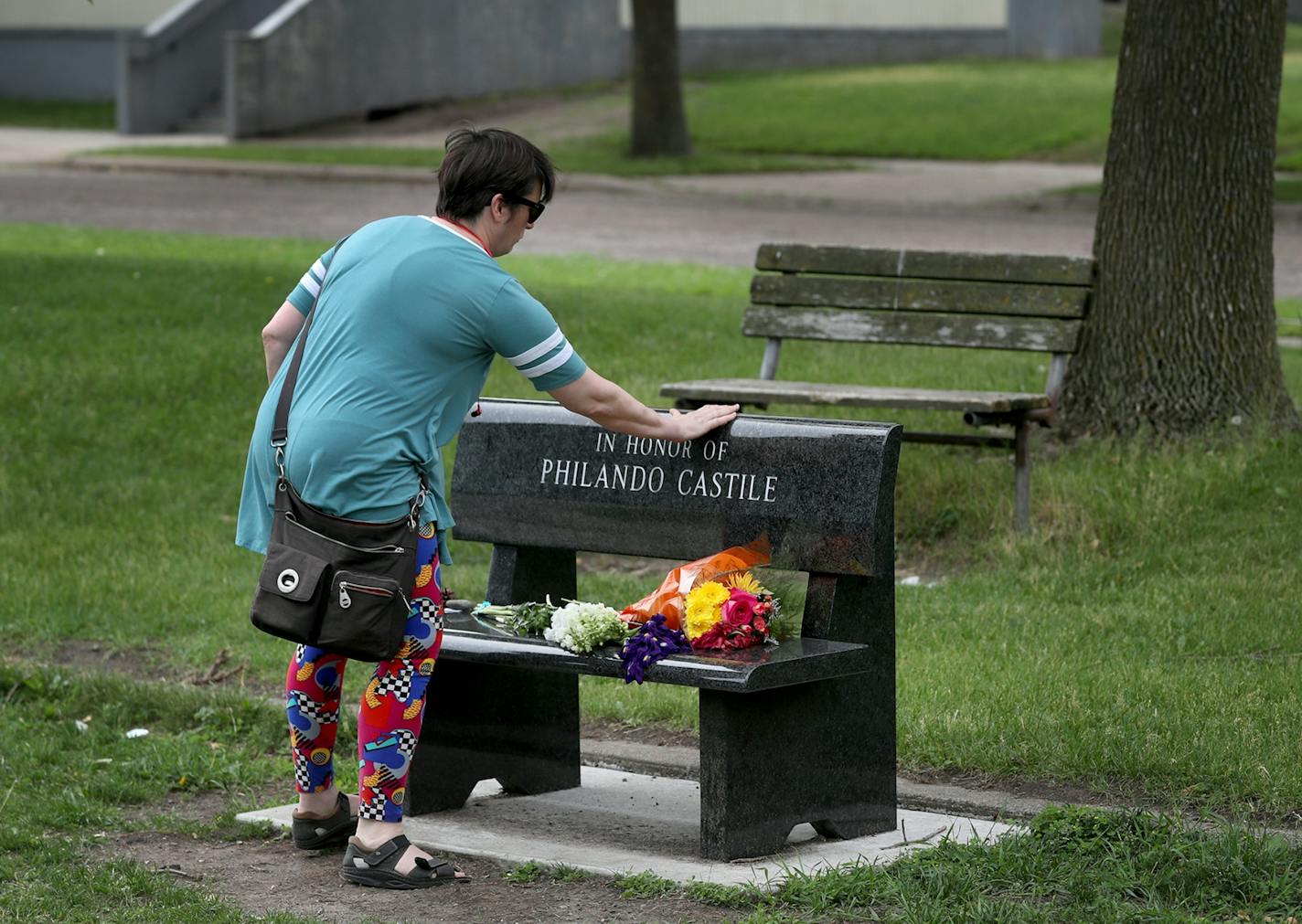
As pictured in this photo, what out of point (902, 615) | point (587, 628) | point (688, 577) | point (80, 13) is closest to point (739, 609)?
point (688, 577)

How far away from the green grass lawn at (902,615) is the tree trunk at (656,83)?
13.2 metres

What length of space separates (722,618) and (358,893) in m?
1.08

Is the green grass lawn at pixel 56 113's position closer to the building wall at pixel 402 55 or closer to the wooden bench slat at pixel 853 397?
the building wall at pixel 402 55

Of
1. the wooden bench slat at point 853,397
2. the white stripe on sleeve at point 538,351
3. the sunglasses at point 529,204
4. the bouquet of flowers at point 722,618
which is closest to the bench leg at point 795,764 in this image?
the bouquet of flowers at point 722,618

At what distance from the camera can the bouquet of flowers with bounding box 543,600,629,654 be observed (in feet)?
15.5

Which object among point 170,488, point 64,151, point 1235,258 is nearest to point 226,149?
point 64,151

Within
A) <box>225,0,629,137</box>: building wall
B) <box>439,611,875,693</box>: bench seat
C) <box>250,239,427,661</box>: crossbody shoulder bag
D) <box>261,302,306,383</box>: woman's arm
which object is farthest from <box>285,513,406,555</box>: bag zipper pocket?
<box>225,0,629,137</box>: building wall

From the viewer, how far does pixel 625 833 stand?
5.07 m

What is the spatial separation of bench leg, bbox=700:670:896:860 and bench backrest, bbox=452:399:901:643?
0.18 metres

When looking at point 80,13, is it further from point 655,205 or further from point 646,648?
point 646,648

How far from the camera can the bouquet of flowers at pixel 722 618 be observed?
185 inches

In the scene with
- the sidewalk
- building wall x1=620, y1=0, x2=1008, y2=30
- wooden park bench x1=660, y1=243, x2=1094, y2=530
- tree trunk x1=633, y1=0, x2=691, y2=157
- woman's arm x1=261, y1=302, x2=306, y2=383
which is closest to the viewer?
woman's arm x1=261, y1=302, x2=306, y2=383

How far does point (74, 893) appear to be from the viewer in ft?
15.0

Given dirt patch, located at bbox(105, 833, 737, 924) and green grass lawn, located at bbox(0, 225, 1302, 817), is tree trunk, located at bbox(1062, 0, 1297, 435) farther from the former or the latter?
dirt patch, located at bbox(105, 833, 737, 924)
